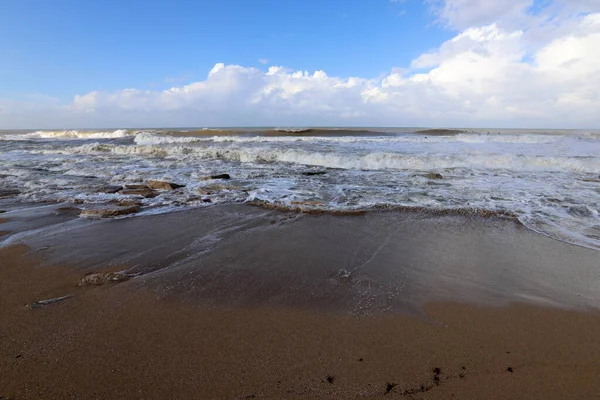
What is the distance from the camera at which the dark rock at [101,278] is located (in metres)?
3.49

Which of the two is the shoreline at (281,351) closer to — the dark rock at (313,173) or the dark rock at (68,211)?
the dark rock at (68,211)

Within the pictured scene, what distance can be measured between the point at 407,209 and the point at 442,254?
2.21 metres

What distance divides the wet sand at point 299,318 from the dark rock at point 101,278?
0.12 meters

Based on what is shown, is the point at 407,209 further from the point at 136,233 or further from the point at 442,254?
the point at 136,233

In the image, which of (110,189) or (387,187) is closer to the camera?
(110,189)

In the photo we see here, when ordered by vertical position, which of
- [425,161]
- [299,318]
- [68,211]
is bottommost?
[299,318]

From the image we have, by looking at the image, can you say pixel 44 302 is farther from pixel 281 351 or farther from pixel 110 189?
pixel 110 189

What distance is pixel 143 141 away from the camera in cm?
2959

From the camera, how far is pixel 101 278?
11.7ft

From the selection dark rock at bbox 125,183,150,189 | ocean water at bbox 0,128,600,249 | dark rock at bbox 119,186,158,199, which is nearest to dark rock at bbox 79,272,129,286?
ocean water at bbox 0,128,600,249

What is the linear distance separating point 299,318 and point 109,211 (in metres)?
4.81

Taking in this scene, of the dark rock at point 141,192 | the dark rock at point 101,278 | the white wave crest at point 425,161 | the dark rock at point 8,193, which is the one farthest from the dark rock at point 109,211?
the white wave crest at point 425,161

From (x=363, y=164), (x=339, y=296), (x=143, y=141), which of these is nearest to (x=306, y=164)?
(x=363, y=164)

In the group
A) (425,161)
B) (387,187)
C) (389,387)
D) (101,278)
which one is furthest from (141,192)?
(425,161)
